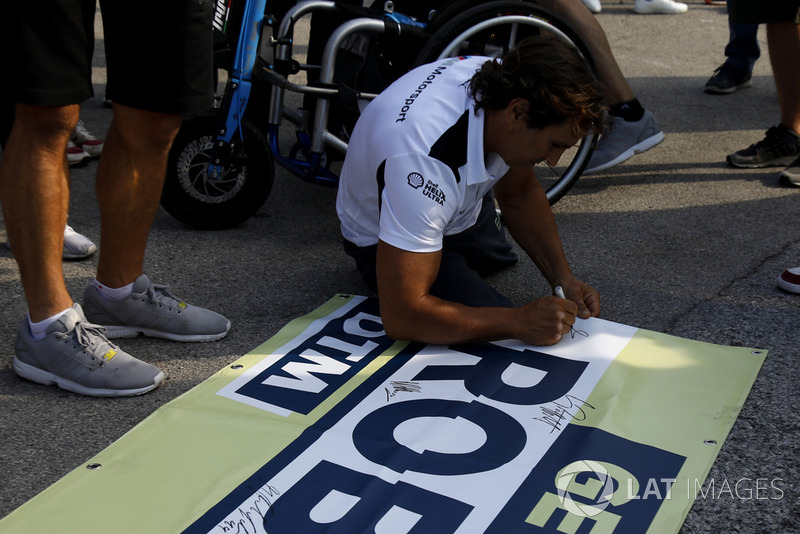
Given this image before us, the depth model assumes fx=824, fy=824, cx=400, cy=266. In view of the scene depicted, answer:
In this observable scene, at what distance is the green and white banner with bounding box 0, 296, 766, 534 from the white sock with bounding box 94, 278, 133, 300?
36cm

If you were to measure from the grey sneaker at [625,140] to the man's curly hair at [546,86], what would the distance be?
51.8 inches

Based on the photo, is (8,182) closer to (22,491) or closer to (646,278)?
(22,491)

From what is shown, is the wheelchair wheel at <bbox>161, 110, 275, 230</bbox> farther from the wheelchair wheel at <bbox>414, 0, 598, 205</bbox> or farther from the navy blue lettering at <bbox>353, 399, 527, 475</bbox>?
the navy blue lettering at <bbox>353, 399, 527, 475</bbox>

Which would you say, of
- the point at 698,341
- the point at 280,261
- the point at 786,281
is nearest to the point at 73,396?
the point at 280,261

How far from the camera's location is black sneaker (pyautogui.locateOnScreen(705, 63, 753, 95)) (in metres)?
4.59

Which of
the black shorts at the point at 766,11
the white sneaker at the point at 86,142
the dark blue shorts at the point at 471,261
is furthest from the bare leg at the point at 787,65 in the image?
the white sneaker at the point at 86,142

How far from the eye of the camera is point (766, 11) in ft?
11.2

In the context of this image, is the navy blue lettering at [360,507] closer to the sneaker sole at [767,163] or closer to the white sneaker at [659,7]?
the sneaker sole at [767,163]

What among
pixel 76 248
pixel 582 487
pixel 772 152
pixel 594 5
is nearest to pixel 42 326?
pixel 76 248

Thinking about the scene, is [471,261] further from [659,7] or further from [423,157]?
[659,7]

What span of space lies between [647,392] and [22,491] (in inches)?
56.5

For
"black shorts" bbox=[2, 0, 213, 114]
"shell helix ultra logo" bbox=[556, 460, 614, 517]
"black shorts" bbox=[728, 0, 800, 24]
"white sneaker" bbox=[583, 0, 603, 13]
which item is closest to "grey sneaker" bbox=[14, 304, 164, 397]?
"black shorts" bbox=[2, 0, 213, 114]

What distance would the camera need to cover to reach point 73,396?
2.03m

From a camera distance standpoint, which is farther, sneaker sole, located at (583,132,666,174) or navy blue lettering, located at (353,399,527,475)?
sneaker sole, located at (583,132,666,174)
